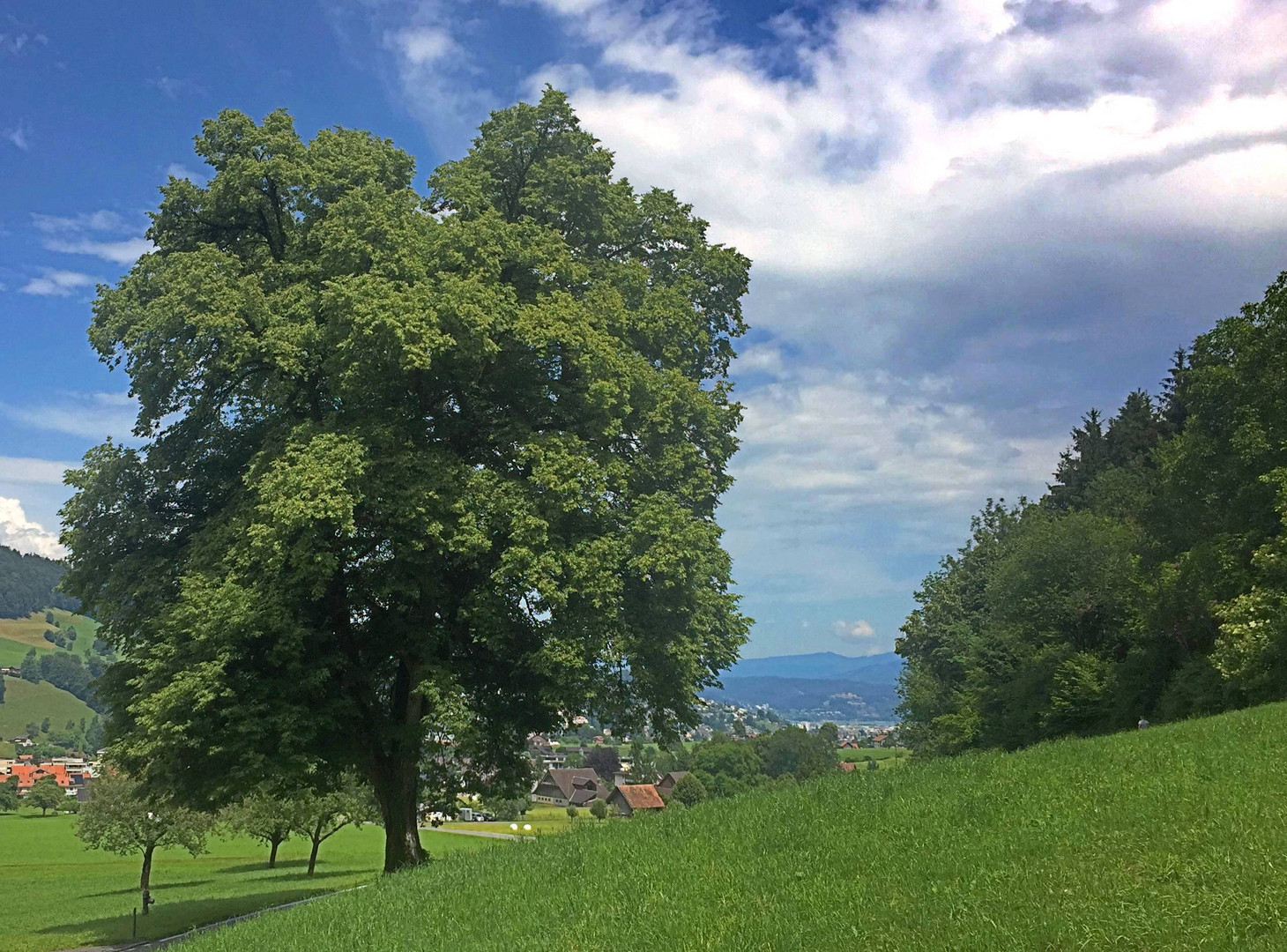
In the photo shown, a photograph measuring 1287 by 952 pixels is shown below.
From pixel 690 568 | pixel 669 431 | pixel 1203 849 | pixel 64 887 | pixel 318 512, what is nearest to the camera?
pixel 1203 849

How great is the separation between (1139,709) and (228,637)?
141 feet

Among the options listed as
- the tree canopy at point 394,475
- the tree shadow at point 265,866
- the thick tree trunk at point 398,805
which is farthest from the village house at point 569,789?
the tree canopy at point 394,475

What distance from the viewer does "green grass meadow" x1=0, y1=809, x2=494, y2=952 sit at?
3394 cm

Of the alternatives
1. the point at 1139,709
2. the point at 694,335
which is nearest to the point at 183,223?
the point at 694,335

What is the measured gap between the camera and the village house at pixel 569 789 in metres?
161

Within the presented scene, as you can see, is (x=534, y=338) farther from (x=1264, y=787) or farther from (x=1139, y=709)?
(x=1139, y=709)

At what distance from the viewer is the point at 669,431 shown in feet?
80.1

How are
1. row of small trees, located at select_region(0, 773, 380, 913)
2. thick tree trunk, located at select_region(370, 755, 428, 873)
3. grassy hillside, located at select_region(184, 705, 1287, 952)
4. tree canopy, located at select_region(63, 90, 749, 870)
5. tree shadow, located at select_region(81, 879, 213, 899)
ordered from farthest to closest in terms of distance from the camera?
tree shadow, located at select_region(81, 879, 213, 899), row of small trees, located at select_region(0, 773, 380, 913), thick tree trunk, located at select_region(370, 755, 428, 873), tree canopy, located at select_region(63, 90, 749, 870), grassy hillside, located at select_region(184, 705, 1287, 952)

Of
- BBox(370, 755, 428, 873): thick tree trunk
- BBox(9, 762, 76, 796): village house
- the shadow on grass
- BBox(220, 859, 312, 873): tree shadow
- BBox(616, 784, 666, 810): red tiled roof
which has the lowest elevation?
BBox(9, 762, 76, 796): village house

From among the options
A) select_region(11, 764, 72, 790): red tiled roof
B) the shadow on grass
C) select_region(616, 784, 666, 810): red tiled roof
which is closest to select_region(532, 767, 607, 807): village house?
select_region(616, 784, 666, 810): red tiled roof

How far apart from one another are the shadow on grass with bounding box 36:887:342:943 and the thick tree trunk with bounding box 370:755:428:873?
876cm

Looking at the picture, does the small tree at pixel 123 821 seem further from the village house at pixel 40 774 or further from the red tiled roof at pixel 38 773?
the red tiled roof at pixel 38 773

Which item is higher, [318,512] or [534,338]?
[534,338]

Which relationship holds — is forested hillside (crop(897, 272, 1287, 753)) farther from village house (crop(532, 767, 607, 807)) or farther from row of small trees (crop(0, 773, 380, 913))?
village house (crop(532, 767, 607, 807))
